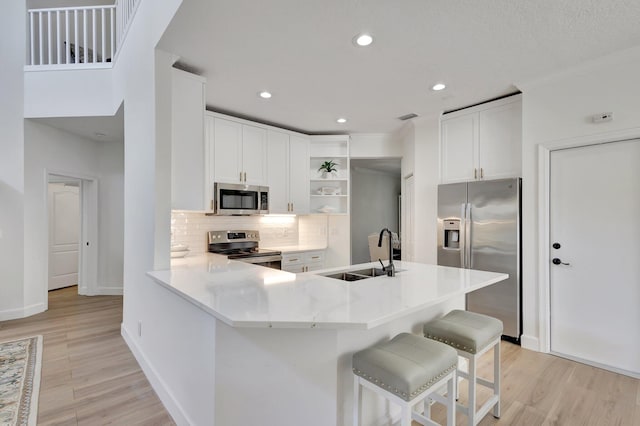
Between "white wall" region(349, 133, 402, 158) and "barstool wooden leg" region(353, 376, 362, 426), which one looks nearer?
"barstool wooden leg" region(353, 376, 362, 426)

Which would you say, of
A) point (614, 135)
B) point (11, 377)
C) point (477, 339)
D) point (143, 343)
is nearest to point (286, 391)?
point (477, 339)

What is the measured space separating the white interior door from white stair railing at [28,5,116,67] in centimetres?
530

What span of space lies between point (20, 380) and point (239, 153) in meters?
2.99

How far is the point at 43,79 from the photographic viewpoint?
4.11 m

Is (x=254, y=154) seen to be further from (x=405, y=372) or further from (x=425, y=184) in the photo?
(x=405, y=372)

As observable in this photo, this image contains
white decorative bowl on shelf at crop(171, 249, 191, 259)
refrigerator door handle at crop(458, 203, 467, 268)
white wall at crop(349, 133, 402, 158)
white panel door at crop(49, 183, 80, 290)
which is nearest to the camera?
white decorative bowl on shelf at crop(171, 249, 191, 259)

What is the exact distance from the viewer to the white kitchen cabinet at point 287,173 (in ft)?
14.7

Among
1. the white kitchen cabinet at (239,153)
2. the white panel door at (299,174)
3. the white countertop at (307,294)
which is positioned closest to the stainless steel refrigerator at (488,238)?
the white countertop at (307,294)

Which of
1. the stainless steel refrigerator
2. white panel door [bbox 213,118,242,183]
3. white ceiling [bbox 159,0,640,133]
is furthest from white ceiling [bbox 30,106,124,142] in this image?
the stainless steel refrigerator

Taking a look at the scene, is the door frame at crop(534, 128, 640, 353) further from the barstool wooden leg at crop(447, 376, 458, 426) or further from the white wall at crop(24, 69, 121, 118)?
the white wall at crop(24, 69, 121, 118)

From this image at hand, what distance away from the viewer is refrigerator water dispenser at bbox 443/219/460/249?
12.1ft

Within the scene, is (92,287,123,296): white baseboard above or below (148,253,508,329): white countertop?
below

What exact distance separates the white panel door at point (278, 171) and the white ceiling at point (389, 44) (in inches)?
39.6

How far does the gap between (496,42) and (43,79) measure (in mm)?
5268
